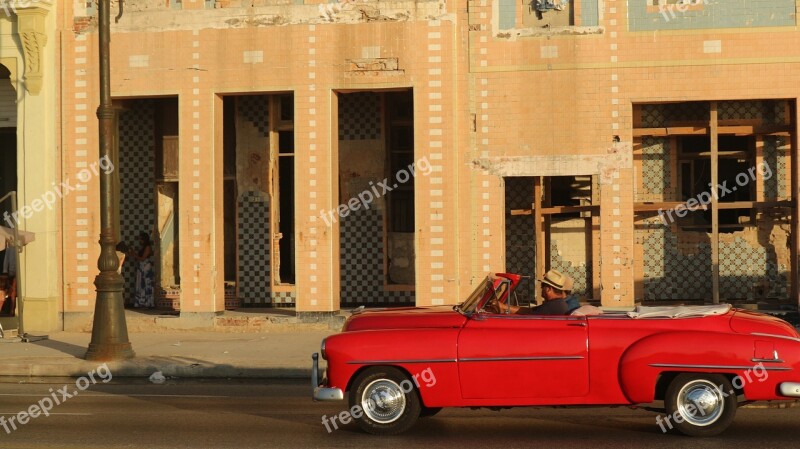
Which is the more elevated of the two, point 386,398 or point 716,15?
point 716,15

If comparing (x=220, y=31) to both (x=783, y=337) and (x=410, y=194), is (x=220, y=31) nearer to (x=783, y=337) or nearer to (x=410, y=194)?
(x=410, y=194)

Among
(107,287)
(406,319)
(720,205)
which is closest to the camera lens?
(406,319)

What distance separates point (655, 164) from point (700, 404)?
12.9 m

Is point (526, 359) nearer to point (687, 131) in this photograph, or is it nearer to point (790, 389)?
point (790, 389)

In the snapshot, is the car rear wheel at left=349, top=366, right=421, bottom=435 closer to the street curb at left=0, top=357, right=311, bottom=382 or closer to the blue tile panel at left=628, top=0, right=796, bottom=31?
the street curb at left=0, top=357, right=311, bottom=382

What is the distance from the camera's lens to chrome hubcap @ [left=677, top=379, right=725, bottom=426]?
10.3 metres

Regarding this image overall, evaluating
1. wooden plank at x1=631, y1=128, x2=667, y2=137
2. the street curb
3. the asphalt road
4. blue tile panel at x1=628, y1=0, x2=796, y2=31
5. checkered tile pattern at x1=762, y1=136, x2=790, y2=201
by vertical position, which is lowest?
the street curb

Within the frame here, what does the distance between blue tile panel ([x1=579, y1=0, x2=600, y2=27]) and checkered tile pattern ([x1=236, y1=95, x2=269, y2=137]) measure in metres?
6.99

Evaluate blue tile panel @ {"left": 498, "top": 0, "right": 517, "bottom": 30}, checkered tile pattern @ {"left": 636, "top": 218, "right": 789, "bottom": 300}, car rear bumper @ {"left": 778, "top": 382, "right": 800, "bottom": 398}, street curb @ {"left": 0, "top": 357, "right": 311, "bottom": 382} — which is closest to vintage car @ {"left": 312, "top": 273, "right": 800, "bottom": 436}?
car rear bumper @ {"left": 778, "top": 382, "right": 800, "bottom": 398}

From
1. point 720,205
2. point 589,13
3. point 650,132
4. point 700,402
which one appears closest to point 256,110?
point 589,13

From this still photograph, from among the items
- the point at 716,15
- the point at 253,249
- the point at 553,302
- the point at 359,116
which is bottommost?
the point at 553,302

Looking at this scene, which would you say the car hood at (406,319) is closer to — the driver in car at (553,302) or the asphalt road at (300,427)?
the driver in car at (553,302)

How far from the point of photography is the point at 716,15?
66.5ft

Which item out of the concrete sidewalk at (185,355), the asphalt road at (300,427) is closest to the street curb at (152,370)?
the concrete sidewalk at (185,355)
